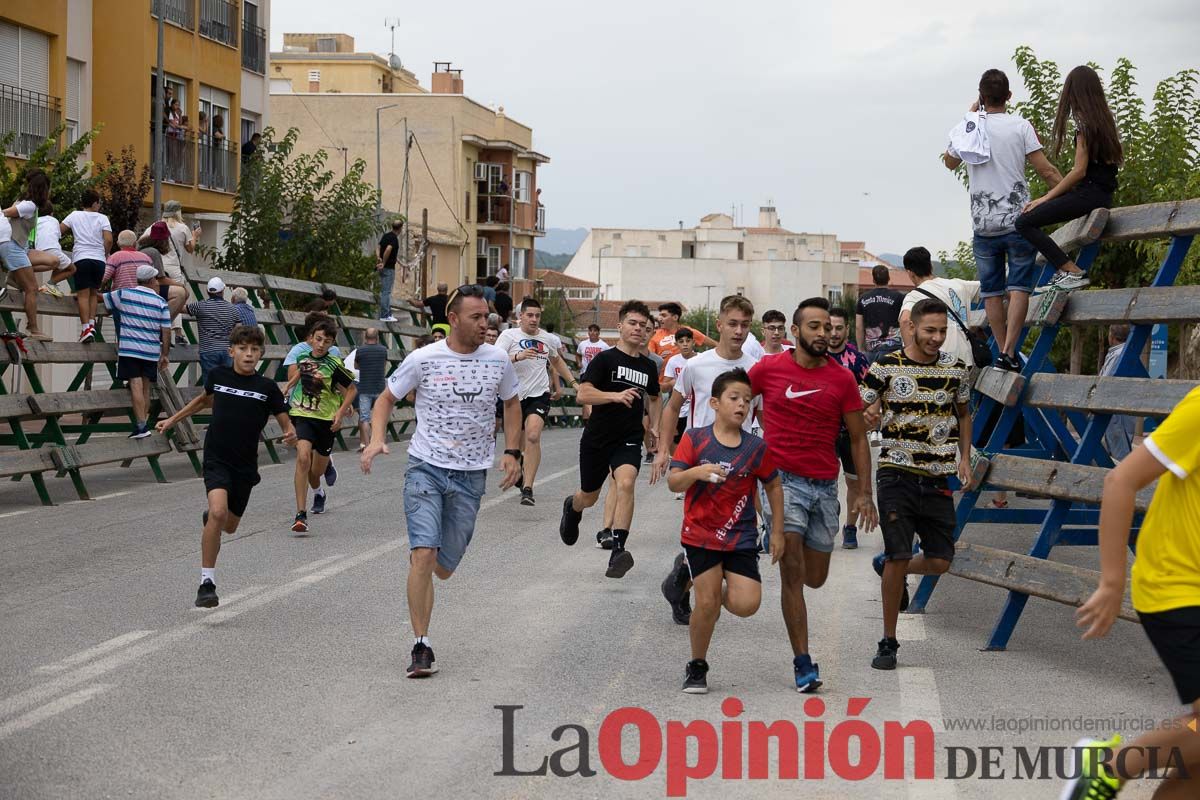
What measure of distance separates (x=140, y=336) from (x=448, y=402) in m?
9.96

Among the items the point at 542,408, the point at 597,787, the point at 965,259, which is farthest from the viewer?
the point at 965,259

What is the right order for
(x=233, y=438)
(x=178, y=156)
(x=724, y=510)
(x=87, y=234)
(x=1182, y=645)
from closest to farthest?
1. (x=1182, y=645)
2. (x=724, y=510)
3. (x=233, y=438)
4. (x=87, y=234)
5. (x=178, y=156)

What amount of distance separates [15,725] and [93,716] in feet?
1.11

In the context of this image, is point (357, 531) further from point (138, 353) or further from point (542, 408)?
point (138, 353)

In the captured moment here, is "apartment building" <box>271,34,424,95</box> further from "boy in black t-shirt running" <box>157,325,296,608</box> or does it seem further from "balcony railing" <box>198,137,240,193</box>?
"boy in black t-shirt running" <box>157,325,296,608</box>

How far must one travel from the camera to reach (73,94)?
33.3 meters

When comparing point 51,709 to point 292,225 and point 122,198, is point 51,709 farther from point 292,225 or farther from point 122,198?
point 292,225

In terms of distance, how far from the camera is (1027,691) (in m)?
7.70

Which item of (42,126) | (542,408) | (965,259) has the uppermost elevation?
(42,126)

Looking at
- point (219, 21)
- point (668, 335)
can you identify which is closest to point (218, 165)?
point (219, 21)

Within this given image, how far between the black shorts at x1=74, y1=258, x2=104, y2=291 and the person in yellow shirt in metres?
15.0

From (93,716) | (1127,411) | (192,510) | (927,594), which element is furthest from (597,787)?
(192,510)

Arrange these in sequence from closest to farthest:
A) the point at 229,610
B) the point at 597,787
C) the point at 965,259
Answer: the point at 597,787 → the point at 229,610 → the point at 965,259

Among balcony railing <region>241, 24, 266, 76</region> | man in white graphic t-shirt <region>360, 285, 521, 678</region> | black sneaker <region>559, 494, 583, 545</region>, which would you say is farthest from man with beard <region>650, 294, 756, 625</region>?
balcony railing <region>241, 24, 266, 76</region>
